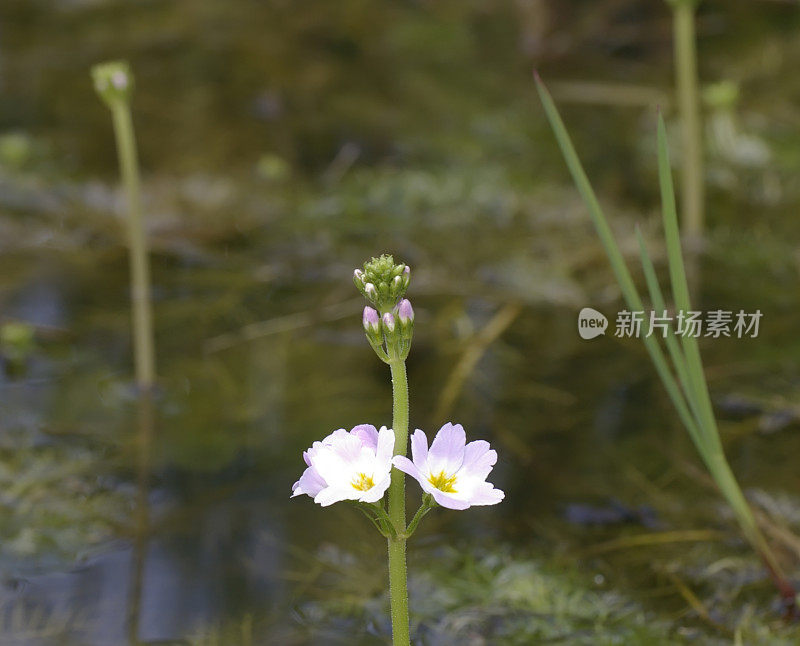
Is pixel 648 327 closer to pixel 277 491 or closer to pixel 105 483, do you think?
pixel 277 491

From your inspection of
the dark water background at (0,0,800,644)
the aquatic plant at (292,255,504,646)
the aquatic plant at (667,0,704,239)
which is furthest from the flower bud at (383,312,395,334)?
the aquatic plant at (667,0,704,239)

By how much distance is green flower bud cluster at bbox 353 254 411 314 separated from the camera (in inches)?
40.9

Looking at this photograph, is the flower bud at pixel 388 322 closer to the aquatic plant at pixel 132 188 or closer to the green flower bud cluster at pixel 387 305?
the green flower bud cluster at pixel 387 305

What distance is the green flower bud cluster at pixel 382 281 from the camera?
104 cm

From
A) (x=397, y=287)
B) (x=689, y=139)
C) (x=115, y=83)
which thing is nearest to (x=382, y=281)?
(x=397, y=287)

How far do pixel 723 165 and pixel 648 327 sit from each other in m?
1.81

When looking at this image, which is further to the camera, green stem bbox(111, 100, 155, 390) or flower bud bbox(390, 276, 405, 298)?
green stem bbox(111, 100, 155, 390)

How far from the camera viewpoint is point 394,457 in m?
0.99

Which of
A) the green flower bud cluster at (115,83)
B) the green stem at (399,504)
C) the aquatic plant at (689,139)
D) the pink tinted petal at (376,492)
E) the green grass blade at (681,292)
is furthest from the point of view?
the aquatic plant at (689,139)

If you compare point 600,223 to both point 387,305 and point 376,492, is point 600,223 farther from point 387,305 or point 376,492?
point 376,492

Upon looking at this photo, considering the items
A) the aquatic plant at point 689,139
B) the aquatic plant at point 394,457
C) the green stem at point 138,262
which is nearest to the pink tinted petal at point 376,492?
the aquatic plant at point 394,457

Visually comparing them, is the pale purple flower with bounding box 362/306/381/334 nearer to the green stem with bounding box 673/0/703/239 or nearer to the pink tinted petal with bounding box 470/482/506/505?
the pink tinted petal with bounding box 470/482/506/505

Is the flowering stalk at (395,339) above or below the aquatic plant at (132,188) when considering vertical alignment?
below

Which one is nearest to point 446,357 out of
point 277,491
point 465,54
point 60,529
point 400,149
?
point 277,491
